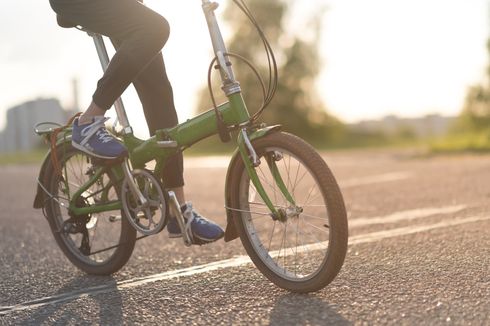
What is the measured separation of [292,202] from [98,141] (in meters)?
1.05

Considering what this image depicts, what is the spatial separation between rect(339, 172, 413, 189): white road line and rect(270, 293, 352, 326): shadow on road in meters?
6.25

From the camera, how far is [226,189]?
3.48 metres

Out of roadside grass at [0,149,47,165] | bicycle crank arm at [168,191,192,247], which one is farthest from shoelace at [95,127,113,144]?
roadside grass at [0,149,47,165]

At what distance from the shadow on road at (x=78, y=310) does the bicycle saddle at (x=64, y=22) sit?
1.35 metres

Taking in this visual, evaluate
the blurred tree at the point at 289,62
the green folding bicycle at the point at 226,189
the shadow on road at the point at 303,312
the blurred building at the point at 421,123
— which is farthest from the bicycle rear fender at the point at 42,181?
the blurred building at the point at 421,123

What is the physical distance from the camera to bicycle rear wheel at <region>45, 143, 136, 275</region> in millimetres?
3992

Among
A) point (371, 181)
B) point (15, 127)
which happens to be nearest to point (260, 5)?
point (15, 127)

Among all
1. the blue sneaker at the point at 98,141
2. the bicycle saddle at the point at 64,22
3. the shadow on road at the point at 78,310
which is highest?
the bicycle saddle at the point at 64,22

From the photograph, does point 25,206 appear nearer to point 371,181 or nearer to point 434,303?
point 371,181

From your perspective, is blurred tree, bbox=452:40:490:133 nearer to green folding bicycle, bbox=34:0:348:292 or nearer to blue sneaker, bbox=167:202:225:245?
green folding bicycle, bbox=34:0:348:292

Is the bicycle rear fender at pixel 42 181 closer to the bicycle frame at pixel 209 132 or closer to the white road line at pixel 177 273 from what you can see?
the bicycle frame at pixel 209 132

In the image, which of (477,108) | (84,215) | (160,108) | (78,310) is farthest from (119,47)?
(477,108)

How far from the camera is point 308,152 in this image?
123 inches

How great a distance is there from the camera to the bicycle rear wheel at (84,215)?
3.99 meters
